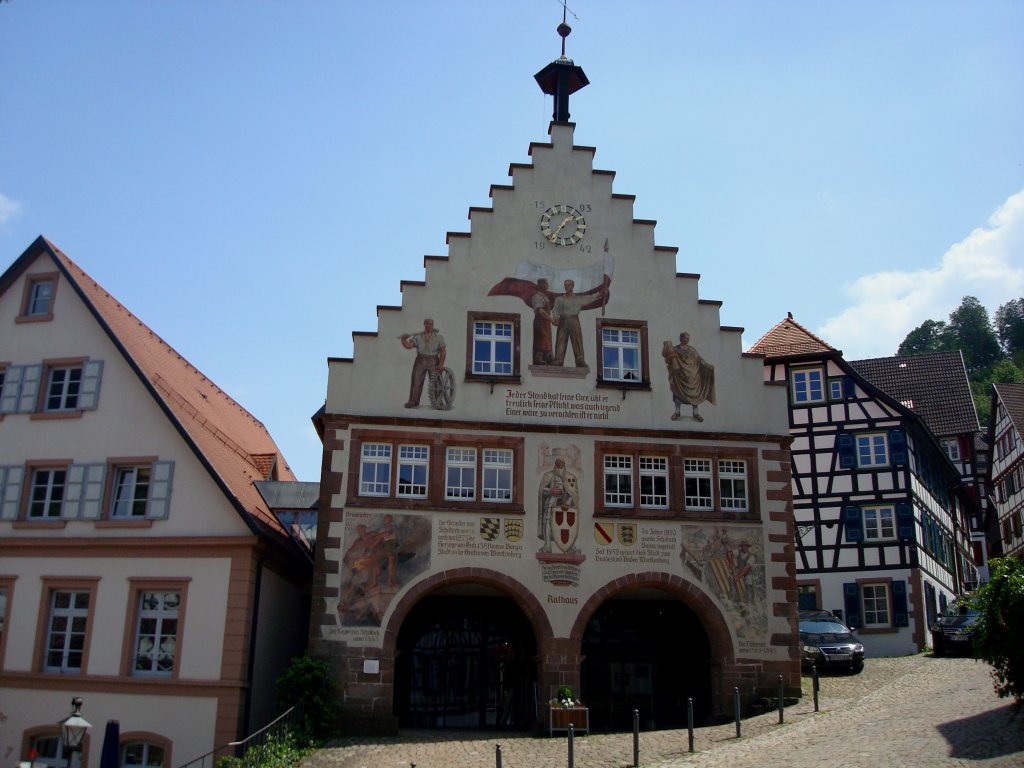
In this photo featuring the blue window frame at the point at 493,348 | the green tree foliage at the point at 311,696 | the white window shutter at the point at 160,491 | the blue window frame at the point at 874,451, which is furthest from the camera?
the blue window frame at the point at 874,451

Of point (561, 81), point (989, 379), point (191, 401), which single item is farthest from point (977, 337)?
point (191, 401)

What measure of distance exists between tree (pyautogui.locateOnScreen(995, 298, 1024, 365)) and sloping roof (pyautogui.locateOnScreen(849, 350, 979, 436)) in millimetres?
58959

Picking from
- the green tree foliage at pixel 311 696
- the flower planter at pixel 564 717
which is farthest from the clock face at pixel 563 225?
the green tree foliage at pixel 311 696

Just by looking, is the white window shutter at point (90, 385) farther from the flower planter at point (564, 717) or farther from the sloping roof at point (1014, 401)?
the sloping roof at point (1014, 401)

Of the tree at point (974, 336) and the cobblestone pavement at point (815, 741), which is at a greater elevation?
the tree at point (974, 336)

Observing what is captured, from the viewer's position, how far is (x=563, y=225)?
89.4ft

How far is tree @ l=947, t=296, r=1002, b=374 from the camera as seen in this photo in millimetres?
111688

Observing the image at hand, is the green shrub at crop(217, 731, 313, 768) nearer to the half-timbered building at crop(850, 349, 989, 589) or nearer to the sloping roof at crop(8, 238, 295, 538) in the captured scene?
the sloping roof at crop(8, 238, 295, 538)

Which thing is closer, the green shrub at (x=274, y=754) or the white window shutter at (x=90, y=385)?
the green shrub at (x=274, y=754)

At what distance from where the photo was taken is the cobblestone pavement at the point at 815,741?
1684 cm

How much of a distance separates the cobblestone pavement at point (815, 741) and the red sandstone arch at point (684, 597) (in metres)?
2.11

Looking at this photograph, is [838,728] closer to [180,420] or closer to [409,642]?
[409,642]

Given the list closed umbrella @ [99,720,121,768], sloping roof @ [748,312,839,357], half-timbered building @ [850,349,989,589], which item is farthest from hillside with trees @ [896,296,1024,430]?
closed umbrella @ [99,720,121,768]

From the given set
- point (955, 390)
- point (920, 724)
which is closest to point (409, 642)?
point (920, 724)
